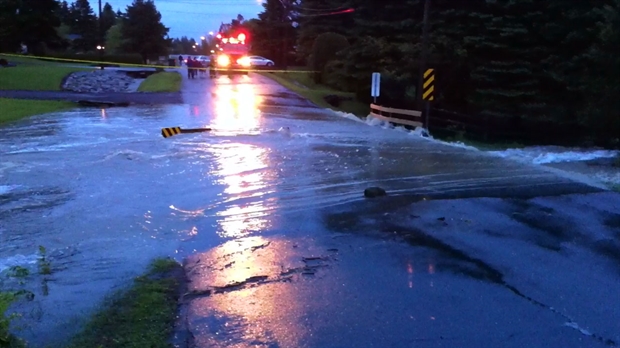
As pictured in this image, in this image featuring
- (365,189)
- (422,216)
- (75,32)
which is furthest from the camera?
(75,32)

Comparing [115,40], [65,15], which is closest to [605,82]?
[115,40]

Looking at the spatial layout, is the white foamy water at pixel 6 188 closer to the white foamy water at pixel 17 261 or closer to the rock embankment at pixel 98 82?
the white foamy water at pixel 17 261

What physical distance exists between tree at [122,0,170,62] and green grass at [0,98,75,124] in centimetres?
5283

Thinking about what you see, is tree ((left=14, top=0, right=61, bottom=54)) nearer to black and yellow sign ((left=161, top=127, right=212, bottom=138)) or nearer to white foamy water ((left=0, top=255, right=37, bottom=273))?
black and yellow sign ((left=161, top=127, right=212, bottom=138))

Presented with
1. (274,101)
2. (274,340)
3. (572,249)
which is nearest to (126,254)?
(274,340)

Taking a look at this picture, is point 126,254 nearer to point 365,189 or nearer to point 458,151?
point 365,189

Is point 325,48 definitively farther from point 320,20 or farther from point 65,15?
point 65,15

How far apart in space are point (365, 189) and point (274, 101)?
68.0 feet

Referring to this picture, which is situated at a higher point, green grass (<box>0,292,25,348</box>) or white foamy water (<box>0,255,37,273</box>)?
green grass (<box>0,292,25,348</box>)

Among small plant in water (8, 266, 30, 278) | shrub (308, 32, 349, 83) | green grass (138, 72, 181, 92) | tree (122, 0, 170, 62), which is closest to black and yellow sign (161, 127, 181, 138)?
small plant in water (8, 266, 30, 278)

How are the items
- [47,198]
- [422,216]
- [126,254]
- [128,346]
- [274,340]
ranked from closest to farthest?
1. [128,346]
2. [274,340]
3. [126,254]
4. [422,216]
5. [47,198]

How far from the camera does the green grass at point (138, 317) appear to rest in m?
4.88

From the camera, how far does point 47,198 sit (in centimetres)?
1008

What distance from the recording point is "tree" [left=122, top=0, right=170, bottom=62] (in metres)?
77.7
